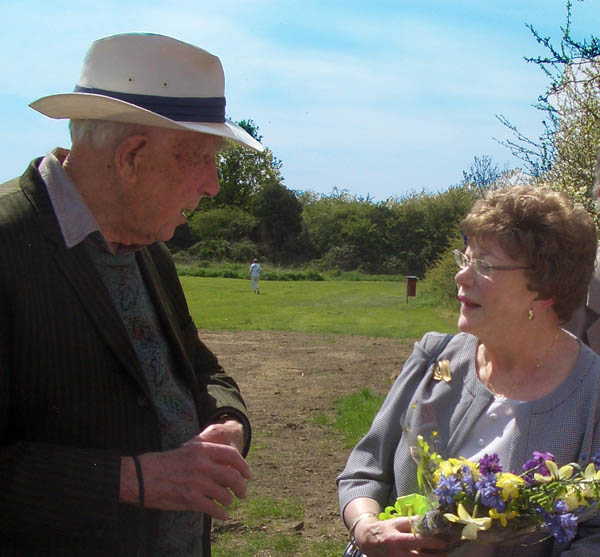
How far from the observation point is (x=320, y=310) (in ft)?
76.4

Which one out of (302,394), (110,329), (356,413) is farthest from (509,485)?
(302,394)

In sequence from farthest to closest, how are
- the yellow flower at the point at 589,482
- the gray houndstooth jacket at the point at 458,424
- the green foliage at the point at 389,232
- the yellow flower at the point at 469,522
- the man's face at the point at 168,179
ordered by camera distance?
the green foliage at the point at 389,232, the gray houndstooth jacket at the point at 458,424, the man's face at the point at 168,179, the yellow flower at the point at 589,482, the yellow flower at the point at 469,522

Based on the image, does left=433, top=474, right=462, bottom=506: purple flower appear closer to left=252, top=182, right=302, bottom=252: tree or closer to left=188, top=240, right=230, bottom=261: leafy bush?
left=188, top=240, right=230, bottom=261: leafy bush

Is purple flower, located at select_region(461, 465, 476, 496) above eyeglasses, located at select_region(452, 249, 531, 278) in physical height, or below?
below

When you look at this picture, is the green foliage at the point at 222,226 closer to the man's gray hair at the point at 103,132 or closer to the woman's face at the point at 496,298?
the woman's face at the point at 496,298

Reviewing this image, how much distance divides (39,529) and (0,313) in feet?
1.97

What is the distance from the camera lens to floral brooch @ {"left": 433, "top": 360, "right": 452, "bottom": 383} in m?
2.82

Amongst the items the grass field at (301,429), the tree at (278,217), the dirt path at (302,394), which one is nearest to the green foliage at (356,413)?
the grass field at (301,429)

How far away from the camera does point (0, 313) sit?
1947mm

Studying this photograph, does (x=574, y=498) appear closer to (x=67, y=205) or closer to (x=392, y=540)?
(x=392, y=540)

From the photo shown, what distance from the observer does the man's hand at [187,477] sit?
2.02 metres

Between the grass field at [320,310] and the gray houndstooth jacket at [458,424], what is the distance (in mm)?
13394

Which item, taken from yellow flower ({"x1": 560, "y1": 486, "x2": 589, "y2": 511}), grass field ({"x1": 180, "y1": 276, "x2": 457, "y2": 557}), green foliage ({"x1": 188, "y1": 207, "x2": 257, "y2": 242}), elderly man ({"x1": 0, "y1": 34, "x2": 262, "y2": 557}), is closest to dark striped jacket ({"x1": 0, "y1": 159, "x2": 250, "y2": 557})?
elderly man ({"x1": 0, "y1": 34, "x2": 262, "y2": 557})

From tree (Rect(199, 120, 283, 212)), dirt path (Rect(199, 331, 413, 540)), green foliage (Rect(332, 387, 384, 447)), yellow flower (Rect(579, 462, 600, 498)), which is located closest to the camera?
yellow flower (Rect(579, 462, 600, 498))
